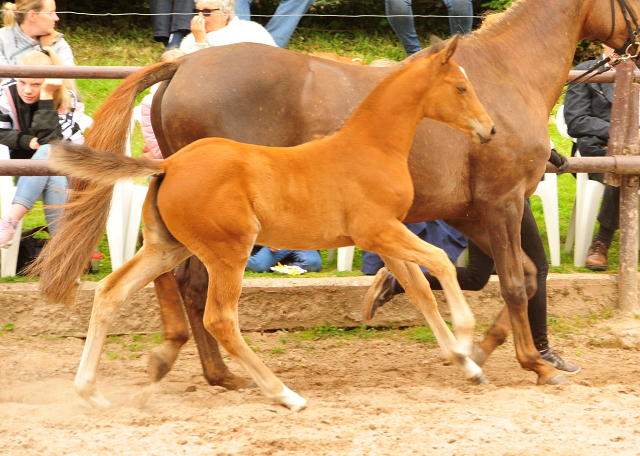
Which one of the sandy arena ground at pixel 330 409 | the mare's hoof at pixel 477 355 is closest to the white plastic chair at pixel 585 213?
the sandy arena ground at pixel 330 409

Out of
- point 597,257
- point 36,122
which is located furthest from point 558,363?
point 36,122

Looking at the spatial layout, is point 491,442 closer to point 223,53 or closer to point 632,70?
point 223,53

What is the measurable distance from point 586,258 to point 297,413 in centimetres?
324

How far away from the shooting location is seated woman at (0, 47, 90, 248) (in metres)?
4.96

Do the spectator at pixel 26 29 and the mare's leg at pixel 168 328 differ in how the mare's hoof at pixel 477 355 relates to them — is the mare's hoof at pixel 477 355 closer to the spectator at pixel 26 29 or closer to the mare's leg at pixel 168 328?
the mare's leg at pixel 168 328

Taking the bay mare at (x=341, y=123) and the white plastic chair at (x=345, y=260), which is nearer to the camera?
the bay mare at (x=341, y=123)

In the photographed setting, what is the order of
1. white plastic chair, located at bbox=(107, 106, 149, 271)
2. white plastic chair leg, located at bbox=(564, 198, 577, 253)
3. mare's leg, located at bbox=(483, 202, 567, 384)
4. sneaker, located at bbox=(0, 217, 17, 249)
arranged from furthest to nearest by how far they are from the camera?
1. white plastic chair leg, located at bbox=(564, 198, 577, 253)
2. white plastic chair, located at bbox=(107, 106, 149, 271)
3. sneaker, located at bbox=(0, 217, 17, 249)
4. mare's leg, located at bbox=(483, 202, 567, 384)

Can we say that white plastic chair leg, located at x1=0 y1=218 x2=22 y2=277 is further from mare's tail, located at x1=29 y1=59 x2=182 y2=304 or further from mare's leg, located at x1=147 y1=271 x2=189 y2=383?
mare's leg, located at x1=147 y1=271 x2=189 y2=383

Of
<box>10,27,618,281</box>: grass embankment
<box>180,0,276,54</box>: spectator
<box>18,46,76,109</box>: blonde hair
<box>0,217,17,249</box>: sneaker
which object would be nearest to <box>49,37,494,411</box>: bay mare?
<box>0,217,17,249</box>: sneaker

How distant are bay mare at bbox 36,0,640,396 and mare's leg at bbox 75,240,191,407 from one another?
1.28 feet

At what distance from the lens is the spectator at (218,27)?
17.7 ft

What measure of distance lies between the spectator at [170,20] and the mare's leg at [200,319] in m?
4.36

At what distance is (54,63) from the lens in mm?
5121

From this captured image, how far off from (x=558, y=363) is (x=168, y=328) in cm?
219
